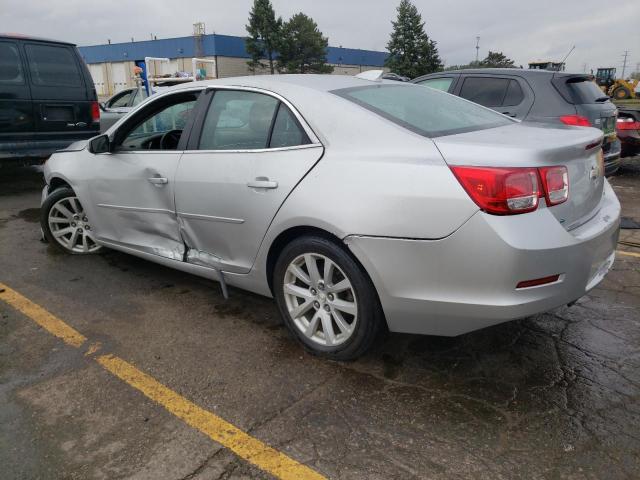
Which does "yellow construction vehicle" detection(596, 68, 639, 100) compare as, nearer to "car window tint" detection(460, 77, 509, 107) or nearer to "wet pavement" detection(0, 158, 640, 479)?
"car window tint" detection(460, 77, 509, 107)

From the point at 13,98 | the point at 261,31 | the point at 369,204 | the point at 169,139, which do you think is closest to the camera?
the point at 369,204

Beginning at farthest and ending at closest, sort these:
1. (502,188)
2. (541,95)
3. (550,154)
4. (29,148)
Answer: (29,148), (541,95), (550,154), (502,188)

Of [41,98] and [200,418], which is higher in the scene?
[41,98]

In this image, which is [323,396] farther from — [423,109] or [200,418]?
[423,109]

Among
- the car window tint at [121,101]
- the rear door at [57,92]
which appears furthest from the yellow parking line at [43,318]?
the car window tint at [121,101]

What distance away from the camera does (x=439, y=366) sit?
2818mm

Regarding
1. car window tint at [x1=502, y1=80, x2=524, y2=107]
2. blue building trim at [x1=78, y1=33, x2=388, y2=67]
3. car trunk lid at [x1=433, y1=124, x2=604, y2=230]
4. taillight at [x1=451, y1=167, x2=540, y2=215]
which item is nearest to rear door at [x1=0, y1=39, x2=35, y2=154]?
car window tint at [x1=502, y1=80, x2=524, y2=107]

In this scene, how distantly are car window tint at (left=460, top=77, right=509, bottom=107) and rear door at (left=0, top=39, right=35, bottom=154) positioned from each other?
5850 millimetres

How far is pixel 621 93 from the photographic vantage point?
→ 3017 cm

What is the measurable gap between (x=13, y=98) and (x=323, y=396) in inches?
257

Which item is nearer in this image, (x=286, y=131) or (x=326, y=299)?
(x=326, y=299)

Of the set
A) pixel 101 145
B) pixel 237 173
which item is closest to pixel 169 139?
pixel 101 145

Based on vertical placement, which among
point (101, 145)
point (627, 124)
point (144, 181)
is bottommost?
point (627, 124)

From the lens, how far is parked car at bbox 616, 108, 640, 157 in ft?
26.6
